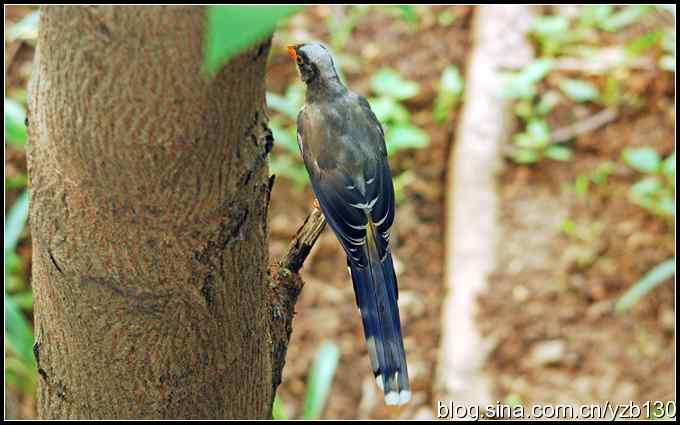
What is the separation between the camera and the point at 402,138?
3.36m

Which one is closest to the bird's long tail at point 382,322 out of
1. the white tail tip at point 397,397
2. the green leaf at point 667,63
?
the white tail tip at point 397,397

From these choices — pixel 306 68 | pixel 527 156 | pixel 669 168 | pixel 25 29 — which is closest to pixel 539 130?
pixel 527 156

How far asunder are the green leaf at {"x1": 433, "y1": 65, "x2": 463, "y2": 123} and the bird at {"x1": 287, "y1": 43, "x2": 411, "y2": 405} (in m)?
1.72

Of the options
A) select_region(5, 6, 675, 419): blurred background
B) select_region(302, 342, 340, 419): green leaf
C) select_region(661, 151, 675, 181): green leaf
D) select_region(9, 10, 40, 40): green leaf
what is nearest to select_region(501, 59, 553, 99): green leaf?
select_region(5, 6, 675, 419): blurred background

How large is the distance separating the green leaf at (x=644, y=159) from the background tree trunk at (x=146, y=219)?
2.23m

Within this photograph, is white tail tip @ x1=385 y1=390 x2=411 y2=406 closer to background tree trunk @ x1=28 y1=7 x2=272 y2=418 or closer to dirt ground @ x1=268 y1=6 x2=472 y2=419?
background tree trunk @ x1=28 y1=7 x2=272 y2=418

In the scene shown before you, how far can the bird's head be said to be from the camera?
1875 millimetres

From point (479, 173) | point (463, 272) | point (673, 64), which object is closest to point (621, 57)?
point (673, 64)

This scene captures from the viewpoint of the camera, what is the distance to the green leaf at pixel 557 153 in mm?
3389

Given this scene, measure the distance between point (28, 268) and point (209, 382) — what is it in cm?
203

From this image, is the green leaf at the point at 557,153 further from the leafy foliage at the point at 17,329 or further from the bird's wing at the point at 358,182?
the leafy foliage at the point at 17,329

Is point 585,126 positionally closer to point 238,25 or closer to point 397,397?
point 397,397

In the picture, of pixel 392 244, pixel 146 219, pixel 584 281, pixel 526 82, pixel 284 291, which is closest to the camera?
pixel 146 219

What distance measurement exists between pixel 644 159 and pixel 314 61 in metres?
1.80
